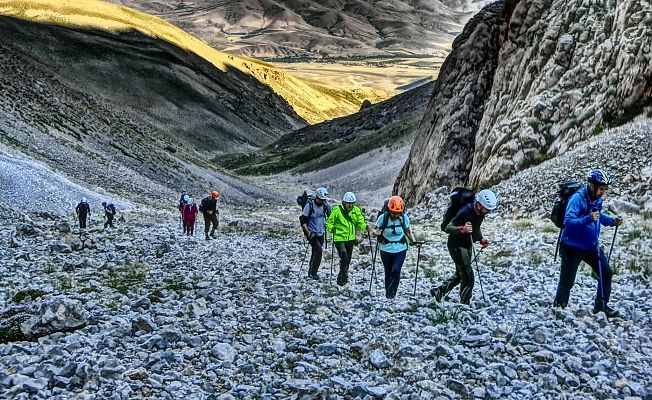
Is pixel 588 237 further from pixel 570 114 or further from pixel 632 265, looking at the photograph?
pixel 570 114

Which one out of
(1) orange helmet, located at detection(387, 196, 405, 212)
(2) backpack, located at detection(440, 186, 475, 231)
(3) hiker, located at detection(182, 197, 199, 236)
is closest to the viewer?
(2) backpack, located at detection(440, 186, 475, 231)

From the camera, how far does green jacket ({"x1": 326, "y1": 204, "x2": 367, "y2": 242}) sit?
54.3ft

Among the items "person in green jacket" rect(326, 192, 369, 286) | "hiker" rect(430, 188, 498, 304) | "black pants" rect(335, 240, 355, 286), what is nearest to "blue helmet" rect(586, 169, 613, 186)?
"hiker" rect(430, 188, 498, 304)

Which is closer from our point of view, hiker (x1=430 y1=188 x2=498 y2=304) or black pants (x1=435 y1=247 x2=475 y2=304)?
hiker (x1=430 y1=188 x2=498 y2=304)

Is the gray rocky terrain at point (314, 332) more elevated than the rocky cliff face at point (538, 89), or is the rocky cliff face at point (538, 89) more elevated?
the rocky cliff face at point (538, 89)

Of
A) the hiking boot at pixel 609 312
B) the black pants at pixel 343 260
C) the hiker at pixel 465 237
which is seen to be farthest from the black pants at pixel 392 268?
the hiking boot at pixel 609 312

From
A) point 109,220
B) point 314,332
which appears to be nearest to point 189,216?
point 109,220

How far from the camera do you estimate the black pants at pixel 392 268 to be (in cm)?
1424

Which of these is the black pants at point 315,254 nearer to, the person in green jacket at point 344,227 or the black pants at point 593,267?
the person in green jacket at point 344,227

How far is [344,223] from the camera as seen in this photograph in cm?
1659

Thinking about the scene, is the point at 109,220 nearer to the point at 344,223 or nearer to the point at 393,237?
the point at 344,223

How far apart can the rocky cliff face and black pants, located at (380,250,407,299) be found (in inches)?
754

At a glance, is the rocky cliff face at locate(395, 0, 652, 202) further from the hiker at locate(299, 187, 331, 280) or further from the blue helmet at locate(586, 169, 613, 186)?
the blue helmet at locate(586, 169, 613, 186)

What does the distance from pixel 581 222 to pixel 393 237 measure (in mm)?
4388
